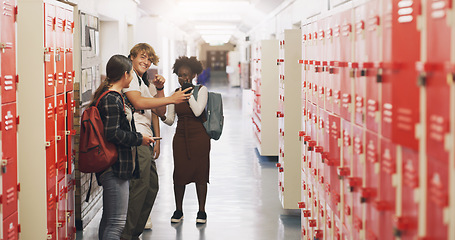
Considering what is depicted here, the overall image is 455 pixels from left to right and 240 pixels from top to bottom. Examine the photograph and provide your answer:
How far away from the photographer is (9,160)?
11.5 feet

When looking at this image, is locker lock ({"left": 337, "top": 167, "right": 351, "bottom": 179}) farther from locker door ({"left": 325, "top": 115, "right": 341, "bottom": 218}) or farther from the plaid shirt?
the plaid shirt

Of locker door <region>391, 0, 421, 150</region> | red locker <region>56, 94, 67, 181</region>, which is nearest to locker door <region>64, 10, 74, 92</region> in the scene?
red locker <region>56, 94, 67, 181</region>

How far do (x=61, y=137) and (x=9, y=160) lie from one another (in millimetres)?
1104

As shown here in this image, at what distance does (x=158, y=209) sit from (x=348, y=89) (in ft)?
12.6

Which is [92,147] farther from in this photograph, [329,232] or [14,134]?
[329,232]

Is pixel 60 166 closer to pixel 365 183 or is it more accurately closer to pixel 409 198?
pixel 365 183

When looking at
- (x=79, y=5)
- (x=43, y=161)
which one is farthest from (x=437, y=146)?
(x=79, y=5)

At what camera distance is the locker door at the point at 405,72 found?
204cm

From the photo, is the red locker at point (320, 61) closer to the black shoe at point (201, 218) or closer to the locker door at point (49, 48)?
the locker door at point (49, 48)

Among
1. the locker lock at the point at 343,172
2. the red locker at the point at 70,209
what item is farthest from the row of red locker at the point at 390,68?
the red locker at the point at 70,209

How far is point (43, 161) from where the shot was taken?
4.19 meters

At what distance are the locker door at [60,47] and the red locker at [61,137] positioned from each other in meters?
A: 0.10

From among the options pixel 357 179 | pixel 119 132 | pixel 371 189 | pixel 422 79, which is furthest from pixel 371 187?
pixel 119 132

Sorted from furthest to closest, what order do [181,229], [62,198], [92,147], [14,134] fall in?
[181,229] < [62,198] < [92,147] < [14,134]
